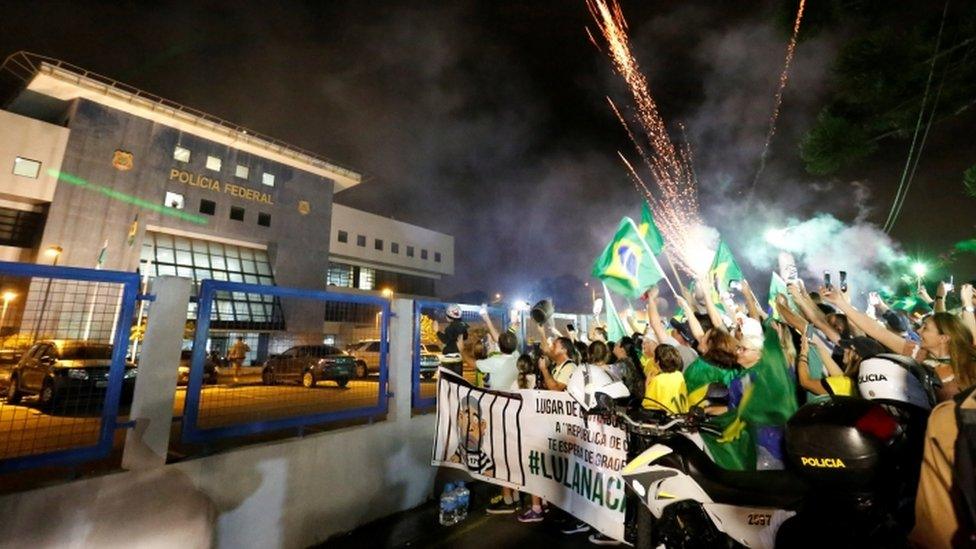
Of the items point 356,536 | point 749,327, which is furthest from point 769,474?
point 356,536

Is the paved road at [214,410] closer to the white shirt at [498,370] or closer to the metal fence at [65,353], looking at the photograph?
the metal fence at [65,353]

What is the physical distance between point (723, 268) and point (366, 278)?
40.4 m

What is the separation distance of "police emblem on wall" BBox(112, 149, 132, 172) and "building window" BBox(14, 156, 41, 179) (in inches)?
133

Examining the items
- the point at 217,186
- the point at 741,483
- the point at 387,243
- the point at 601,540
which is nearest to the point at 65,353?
the point at 601,540

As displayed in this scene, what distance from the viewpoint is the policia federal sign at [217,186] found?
29.5 m

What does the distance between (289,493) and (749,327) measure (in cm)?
466

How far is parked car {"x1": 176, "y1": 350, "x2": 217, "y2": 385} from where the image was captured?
4223mm

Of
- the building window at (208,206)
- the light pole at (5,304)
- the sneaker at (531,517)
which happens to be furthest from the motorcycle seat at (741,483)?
the building window at (208,206)

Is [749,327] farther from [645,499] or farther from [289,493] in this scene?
[289,493]

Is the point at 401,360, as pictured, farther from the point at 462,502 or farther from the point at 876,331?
the point at 876,331

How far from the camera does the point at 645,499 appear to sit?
9.77 feet

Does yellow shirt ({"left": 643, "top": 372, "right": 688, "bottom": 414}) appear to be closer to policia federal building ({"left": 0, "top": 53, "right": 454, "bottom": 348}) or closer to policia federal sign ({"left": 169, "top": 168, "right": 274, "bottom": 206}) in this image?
policia federal building ({"left": 0, "top": 53, "right": 454, "bottom": 348})

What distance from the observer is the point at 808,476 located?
87.4 inches

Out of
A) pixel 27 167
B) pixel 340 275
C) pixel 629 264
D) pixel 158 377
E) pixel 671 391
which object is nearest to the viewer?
pixel 158 377
